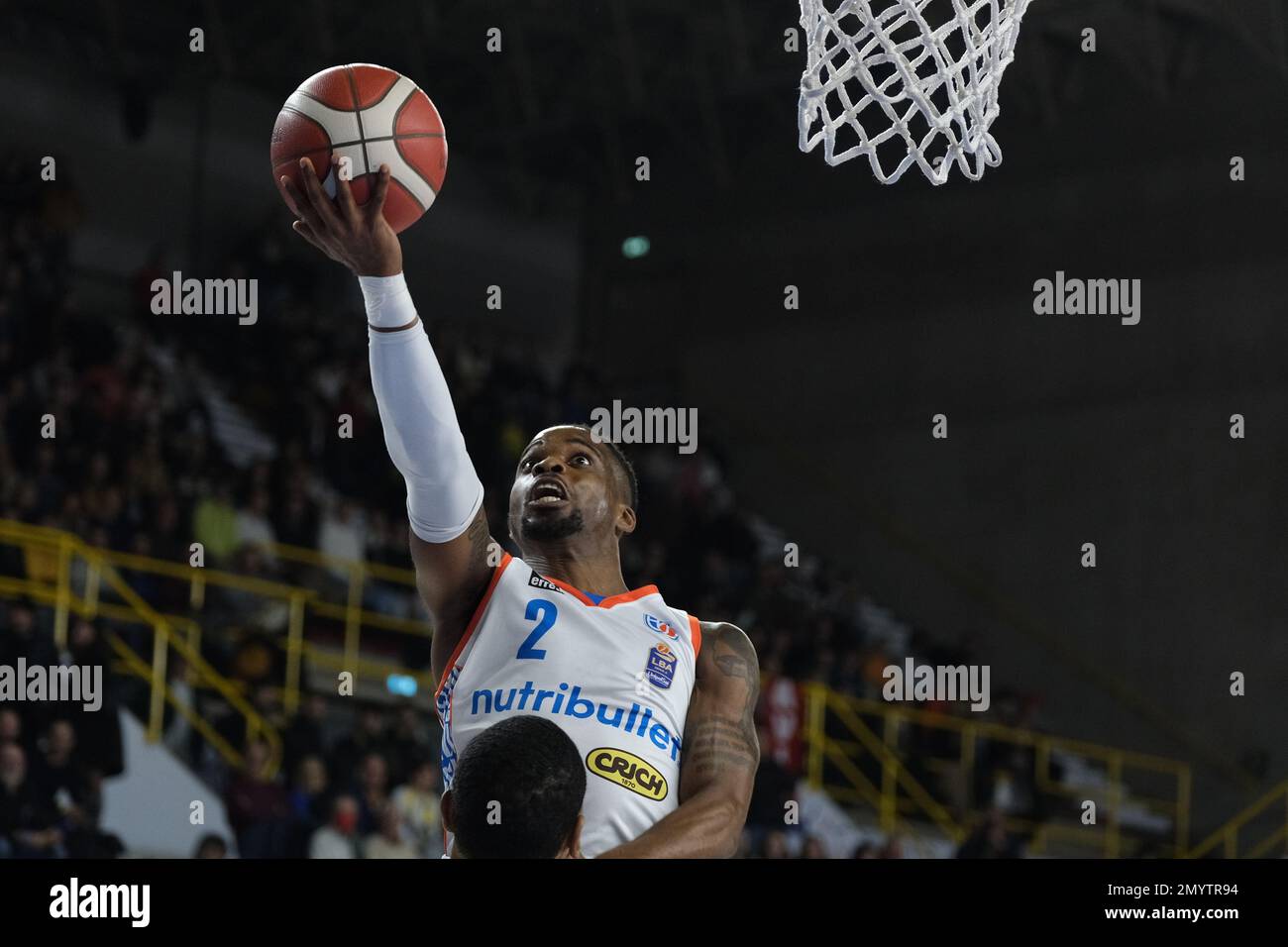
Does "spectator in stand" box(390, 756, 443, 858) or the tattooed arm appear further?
"spectator in stand" box(390, 756, 443, 858)

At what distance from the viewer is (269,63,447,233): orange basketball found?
3.47 metres

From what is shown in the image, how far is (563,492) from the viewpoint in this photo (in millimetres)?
3939

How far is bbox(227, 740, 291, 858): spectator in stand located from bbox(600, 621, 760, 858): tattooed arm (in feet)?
16.5

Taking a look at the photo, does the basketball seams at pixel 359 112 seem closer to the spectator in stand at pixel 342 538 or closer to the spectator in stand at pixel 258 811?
the spectator in stand at pixel 258 811

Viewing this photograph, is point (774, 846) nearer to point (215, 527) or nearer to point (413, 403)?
point (215, 527)

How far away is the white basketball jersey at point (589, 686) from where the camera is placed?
3553mm

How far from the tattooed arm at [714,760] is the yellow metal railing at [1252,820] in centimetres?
1109

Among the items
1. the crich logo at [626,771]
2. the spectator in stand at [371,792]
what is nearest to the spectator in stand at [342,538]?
the spectator in stand at [371,792]

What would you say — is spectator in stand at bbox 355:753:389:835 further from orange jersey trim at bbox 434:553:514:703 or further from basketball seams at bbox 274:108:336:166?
basketball seams at bbox 274:108:336:166

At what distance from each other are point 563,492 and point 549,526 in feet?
0.26

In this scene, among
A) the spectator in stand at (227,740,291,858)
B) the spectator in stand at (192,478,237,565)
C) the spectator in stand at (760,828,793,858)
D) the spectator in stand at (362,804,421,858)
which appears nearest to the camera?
the spectator in stand at (227,740,291,858)

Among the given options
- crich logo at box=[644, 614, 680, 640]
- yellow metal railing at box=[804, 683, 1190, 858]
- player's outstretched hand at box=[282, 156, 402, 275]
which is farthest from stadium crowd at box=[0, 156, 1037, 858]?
player's outstretched hand at box=[282, 156, 402, 275]

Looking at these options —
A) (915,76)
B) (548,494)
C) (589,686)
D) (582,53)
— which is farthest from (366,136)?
(582,53)

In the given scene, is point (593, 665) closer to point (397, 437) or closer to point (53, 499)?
point (397, 437)
